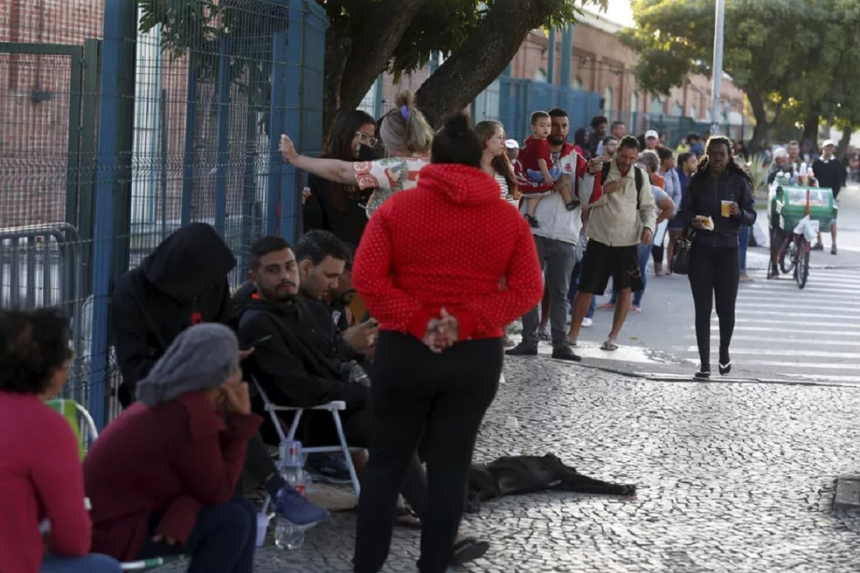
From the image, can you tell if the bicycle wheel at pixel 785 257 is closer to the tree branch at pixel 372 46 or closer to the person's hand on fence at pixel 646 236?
the person's hand on fence at pixel 646 236

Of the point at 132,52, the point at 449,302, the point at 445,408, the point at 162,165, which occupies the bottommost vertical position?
the point at 445,408

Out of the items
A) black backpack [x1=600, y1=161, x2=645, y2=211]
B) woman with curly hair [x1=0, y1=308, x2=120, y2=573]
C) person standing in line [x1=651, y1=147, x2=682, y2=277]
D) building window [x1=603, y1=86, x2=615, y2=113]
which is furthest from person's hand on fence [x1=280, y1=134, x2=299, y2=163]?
building window [x1=603, y1=86, x2=615, y2=113]

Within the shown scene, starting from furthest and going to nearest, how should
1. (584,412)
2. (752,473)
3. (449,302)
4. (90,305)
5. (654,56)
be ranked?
(654,56) < (584,412) < (752,473) < (90,305) < (449,302)

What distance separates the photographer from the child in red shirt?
11672 millimetres

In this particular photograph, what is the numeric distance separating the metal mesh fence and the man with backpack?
191 inches

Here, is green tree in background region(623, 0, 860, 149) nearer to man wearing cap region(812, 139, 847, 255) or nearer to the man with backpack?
man wearing cap region(812, 139, 847, 255)

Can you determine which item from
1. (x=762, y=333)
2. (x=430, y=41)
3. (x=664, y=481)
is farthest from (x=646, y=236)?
(x=664, y=481)

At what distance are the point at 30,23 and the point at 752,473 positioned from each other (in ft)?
14.7

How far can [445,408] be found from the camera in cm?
534

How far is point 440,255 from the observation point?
17.4 feet

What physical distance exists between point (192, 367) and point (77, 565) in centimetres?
73

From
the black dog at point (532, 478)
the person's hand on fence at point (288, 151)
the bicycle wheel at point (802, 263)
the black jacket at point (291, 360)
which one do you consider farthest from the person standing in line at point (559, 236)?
the bicycle wheel at point (802, 263)

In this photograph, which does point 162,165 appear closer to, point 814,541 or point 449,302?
point 449,302

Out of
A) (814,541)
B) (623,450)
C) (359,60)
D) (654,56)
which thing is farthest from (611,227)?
(654,56)
